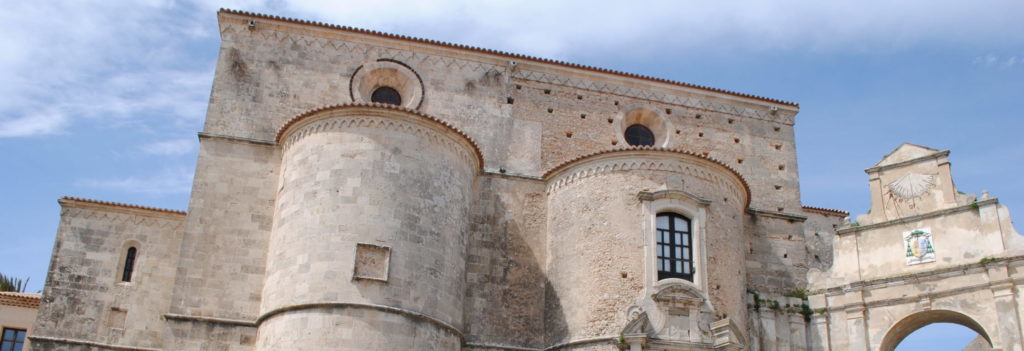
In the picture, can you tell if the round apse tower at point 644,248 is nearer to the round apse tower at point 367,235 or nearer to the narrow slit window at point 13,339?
the round apse tower at point 367,235

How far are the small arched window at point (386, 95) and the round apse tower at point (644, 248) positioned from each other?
14.5ft

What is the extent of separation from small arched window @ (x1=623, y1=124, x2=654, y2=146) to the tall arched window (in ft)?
13.4

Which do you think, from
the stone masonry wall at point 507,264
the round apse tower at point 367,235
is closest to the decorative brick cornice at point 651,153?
the stone masonry wall at point 507,264

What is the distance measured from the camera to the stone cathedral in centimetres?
1814

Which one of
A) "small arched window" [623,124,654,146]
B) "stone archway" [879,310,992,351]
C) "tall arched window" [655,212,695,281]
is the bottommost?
"stone archway" [879,310,992,351]

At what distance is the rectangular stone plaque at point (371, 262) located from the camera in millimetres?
17609

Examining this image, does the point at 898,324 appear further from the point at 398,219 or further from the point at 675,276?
the point at 398,219

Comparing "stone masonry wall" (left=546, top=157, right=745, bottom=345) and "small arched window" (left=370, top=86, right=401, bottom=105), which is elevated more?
"small arched window" (left=370, top=86, right=401, bottom=105)

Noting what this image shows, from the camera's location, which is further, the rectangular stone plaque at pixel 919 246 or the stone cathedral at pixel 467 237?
the rectangular stone plaque at pixel 919 246

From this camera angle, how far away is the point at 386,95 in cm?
2238

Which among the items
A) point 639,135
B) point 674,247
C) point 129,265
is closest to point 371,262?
point 129,265

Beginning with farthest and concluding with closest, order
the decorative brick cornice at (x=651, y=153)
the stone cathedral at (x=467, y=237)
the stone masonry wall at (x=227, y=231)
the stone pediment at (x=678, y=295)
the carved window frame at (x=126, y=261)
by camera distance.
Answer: the decorative brick cornice at (x=651, y=153), the carved window frame at (x=126, y=261), the stone masonry wall at (x=227, y=231), the stone pediment at (x=678, y=295), the stone cathedral at (x=467, y=237)

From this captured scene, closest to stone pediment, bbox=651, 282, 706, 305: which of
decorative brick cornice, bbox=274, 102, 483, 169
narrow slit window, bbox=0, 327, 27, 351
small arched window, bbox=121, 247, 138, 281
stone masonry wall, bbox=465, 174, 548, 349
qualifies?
stone masonry wall, bbox=465, 174, 548, 349

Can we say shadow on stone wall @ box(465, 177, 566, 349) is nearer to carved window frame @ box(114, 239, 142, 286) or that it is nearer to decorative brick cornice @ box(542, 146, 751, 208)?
decorative brick cornice @ box(542, 146, 751, 208)
